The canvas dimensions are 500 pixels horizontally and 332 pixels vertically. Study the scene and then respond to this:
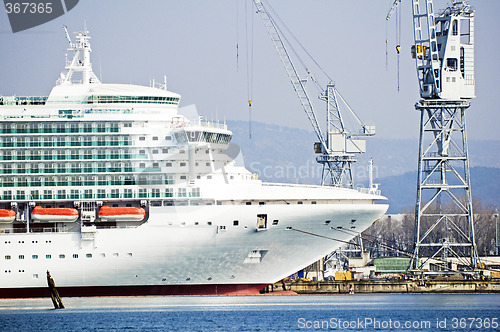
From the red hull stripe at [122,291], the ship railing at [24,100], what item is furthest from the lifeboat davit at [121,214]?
the ship railing at [24,100]

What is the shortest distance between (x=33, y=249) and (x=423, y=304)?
87.3 feet

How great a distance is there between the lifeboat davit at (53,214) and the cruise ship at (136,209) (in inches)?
2.6

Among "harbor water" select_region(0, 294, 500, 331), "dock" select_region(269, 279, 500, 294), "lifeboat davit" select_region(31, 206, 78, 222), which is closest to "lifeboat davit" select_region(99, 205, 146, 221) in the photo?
"lifeboat davit" select_region(31, 206, 78, 222)

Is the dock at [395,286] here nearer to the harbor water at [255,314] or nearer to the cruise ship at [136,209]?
the harbor water at [255,314]

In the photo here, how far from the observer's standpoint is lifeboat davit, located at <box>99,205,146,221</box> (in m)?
74.5

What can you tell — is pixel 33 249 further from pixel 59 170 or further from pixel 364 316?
pixel 364 316

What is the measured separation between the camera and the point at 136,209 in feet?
245

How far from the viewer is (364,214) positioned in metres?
77.6

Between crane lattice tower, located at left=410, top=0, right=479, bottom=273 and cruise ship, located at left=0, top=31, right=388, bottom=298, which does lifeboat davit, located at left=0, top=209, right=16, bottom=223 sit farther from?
crane lattice tower, located at left=410, top=0, right=479, bottom=273

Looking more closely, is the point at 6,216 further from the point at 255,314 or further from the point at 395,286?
the point at 395,286

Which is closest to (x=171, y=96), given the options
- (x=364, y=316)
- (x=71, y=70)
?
(x=71, y=70)

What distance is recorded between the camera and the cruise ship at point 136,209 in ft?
246

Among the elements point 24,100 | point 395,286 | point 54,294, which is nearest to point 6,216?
point 54,294

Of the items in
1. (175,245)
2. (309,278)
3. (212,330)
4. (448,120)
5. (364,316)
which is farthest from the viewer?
(309,278)
